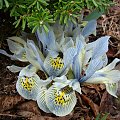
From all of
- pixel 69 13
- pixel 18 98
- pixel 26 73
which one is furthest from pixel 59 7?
pixel 18 98

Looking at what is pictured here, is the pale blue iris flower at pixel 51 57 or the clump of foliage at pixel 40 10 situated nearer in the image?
the clump of foliage at pixel 40 10

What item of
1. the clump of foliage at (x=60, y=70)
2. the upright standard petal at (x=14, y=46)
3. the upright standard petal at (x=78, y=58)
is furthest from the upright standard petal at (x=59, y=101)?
the upright standard petal at (x=14, y=46)

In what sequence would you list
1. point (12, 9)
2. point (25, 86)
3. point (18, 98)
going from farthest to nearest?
1. point (18, 98)
2. point (25, 86)
3. point (12, 9)

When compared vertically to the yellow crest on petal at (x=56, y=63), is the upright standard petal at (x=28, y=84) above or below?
below

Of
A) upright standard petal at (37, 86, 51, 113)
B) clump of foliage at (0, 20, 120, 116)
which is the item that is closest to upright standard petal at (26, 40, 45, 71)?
clump of foliage at (0, 20, 120, 116)

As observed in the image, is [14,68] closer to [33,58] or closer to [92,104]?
[33,58]

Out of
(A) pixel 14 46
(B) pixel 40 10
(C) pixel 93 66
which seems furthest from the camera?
(A) pixel 14 46

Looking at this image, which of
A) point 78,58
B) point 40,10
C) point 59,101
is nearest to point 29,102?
point 59,101

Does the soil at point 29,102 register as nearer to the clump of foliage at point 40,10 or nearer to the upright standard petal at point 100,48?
the upright standard petal at point 100,48

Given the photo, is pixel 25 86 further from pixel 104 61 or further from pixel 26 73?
pixel 104 61
